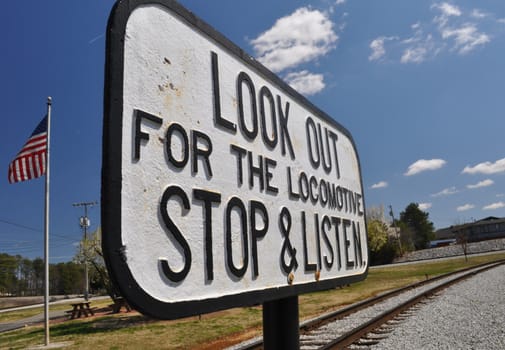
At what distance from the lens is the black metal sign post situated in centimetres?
159

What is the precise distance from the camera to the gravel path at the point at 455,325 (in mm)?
7168

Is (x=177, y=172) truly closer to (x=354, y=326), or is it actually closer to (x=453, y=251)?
(x=354, y=326)

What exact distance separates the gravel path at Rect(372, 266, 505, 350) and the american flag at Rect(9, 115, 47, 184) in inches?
399

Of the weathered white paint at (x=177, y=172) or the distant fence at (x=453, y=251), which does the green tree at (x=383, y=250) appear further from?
the weathered white paint at (x=177, y=172)

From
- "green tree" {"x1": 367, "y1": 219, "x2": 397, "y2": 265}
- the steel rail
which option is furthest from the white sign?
"green tree" {"x1": 367, "y1": 219, "x2": 397, "y2": 265}

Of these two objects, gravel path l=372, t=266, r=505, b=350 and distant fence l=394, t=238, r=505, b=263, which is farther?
distant fence l=394, t=238, r=505, b=263

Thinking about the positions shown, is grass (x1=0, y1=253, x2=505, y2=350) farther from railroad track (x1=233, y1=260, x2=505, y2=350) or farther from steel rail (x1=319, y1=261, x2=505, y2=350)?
steel rail (x1=319, y1=261, x2=505, y2=350)

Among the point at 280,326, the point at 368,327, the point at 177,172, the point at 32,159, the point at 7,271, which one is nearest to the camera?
the point at 177,172

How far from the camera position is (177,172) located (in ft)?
3.22

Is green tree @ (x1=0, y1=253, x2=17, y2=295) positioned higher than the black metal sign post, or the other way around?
the black metal sign post

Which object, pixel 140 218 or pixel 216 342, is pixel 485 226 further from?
pixel 140 218

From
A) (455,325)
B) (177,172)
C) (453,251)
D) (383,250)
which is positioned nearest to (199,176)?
(177,172)

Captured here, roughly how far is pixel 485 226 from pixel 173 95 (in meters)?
108

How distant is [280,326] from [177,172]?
941mm
